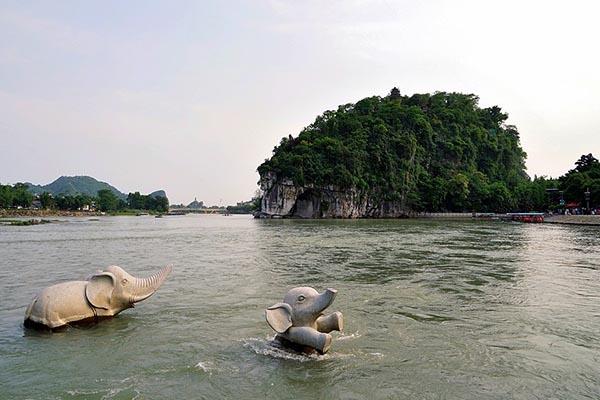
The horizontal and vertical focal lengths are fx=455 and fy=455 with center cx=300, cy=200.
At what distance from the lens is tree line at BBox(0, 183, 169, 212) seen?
104 meters

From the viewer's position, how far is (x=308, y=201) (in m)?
96.5

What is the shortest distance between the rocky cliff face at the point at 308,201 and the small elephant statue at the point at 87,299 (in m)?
82.9

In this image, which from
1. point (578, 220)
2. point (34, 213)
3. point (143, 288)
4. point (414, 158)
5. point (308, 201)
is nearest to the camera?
point (143, 288)

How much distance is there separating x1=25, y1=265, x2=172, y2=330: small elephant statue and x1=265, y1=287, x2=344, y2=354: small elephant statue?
3.23 meters

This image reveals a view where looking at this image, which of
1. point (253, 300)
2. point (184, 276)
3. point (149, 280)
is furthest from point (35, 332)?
point (184, 276)

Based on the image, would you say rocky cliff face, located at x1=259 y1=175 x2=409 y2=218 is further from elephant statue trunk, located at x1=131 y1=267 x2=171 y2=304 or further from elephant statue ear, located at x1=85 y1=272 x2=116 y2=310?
elephant statue ear, located at x1=85 y1=272 x2=116 y2=310

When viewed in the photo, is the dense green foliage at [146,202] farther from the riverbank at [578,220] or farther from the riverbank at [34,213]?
the riverbank at [578,220]

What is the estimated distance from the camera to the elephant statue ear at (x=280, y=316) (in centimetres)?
654

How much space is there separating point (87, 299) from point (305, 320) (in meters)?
4.04

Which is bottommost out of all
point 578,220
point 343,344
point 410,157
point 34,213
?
point 343,344

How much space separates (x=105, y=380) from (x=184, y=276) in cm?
922

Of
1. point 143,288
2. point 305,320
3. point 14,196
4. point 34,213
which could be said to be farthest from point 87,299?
point 14,196

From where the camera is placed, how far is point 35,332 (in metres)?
7.62

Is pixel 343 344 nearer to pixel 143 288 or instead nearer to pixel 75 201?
pixel 143 288
